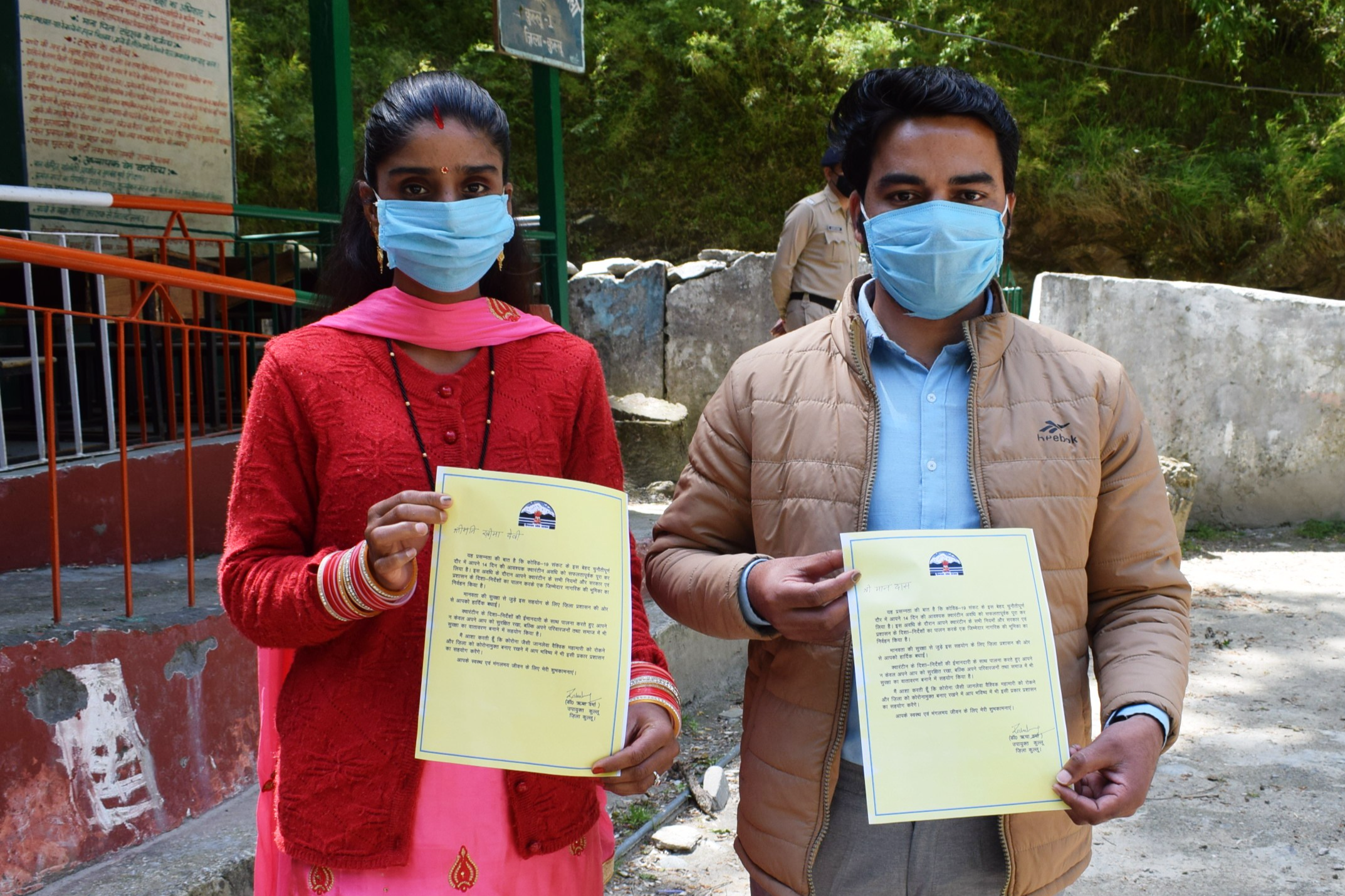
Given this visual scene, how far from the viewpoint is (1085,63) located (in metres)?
13.9

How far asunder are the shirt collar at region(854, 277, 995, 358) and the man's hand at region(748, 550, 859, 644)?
1.16ft

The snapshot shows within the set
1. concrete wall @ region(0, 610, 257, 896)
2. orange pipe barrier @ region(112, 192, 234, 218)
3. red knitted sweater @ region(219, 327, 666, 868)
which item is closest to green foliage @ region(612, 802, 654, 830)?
concrete wall @ region(0, 610, 257, 896)

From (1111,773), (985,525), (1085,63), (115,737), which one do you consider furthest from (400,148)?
(1085,63)

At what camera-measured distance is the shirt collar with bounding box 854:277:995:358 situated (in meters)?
1.61

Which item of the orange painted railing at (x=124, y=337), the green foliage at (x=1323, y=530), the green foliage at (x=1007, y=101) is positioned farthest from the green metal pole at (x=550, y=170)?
the green foliage at (x=1007, y=101)

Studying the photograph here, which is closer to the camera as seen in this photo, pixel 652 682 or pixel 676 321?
pixel 652 682

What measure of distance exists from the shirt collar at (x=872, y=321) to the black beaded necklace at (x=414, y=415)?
0.55 metres

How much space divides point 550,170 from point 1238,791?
13.8 feet

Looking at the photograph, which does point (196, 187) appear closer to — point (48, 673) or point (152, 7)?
point (152, 7)

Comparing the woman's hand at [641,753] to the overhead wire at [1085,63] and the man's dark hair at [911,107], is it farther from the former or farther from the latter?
the overhead wire at [1085,63]

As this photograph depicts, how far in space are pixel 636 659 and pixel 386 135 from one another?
2.73 ft

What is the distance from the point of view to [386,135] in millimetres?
1564
